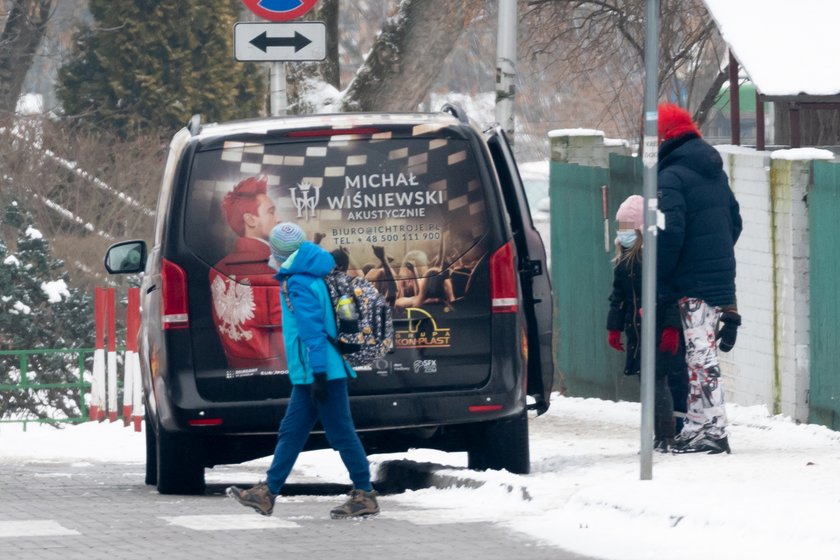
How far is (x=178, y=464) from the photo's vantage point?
1017cm

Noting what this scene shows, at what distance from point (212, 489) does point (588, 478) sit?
7.59 ft

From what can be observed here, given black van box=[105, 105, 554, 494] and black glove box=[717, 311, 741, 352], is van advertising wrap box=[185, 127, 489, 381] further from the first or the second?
black glove box=[717, 311, 741, 352]

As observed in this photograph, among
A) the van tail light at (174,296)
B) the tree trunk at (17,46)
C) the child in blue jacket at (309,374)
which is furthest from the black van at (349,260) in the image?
the tree trunk at (17,46)

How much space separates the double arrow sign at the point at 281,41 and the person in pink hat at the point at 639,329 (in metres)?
3.27

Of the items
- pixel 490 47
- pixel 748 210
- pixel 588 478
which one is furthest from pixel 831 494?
pixel 490 47

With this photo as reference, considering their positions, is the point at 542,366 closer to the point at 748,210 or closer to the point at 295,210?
the point at 295,210

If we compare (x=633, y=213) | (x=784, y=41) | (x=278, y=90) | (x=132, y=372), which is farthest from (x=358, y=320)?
(x=132, y=372)

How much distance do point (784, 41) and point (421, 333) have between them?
335 inches

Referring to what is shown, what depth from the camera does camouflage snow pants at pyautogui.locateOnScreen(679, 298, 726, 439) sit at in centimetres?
1052

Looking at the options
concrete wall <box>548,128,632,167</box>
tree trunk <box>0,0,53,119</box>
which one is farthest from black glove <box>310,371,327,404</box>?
tree trunk <box>0,0,53,119</box>

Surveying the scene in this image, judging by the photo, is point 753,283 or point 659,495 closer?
point 659,495

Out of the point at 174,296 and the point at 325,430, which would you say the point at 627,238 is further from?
the point at 174,296

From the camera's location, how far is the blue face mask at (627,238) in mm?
10883

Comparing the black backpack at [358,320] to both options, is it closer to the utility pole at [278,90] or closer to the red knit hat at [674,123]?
the red knit hat at [674,123]
